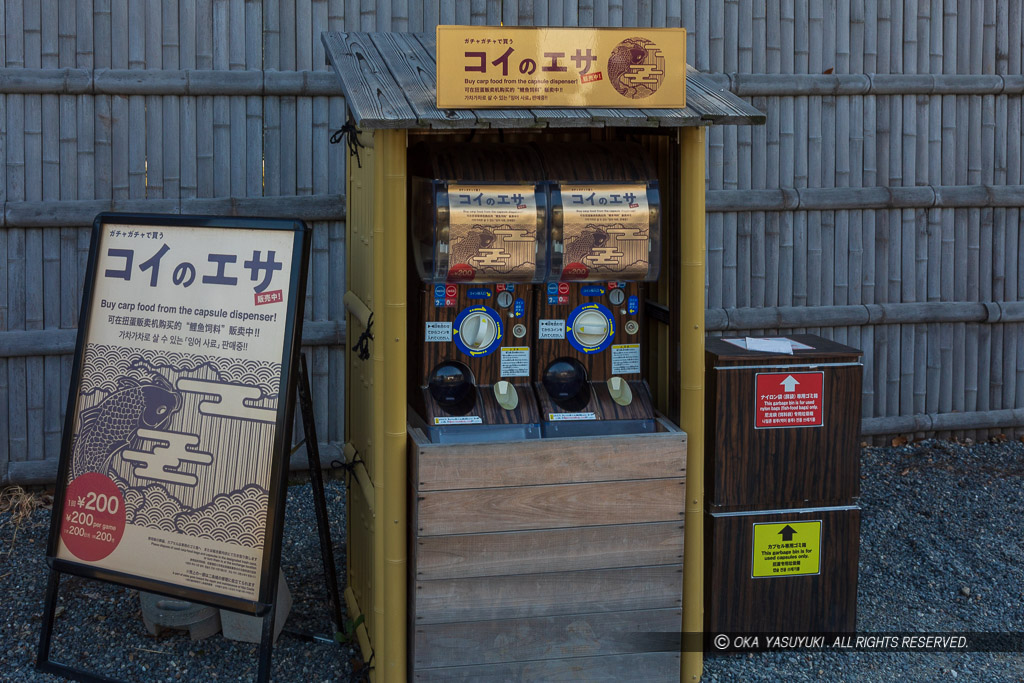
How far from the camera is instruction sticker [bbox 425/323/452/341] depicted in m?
3.26

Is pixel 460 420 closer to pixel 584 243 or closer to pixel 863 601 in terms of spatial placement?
pixel 584 243

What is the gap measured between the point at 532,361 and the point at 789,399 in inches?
37.3

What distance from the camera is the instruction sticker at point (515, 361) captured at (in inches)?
132

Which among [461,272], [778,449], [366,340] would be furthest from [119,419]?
[778,449]

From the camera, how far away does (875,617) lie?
402cm

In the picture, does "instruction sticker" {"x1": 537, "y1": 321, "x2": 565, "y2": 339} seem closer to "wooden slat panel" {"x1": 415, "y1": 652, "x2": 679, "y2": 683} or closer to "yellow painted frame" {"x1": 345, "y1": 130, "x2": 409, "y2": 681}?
"yellow painted frame" {"x1": 345, "y1": 130, "x2": 409, "y2": 681}

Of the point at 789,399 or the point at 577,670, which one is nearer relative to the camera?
the point at 577,670

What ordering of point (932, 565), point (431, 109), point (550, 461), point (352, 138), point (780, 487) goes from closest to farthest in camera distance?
1. point (431, 109)
2. point (550, 461)
3. point (352, 138)
4. point (780, 487)
5. point (932, 565)

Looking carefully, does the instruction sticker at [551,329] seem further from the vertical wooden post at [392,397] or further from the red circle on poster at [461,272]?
the vertical wooden post at [392,397]

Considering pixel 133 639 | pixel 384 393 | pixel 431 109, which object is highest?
pixel 431 109

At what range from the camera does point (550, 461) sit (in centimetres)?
318

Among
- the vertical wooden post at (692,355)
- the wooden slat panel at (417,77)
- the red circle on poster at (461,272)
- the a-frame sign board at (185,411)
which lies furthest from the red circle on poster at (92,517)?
the vertical wooden post at (692,355)

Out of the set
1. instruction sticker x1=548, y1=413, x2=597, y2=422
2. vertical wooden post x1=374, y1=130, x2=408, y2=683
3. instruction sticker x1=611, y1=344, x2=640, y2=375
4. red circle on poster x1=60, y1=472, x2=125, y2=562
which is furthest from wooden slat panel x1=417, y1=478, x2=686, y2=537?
red circle on poster x1=60, y1=472, x2=125, y2=562

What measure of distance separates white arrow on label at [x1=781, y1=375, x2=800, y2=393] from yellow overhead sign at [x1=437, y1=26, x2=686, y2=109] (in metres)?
1.13
